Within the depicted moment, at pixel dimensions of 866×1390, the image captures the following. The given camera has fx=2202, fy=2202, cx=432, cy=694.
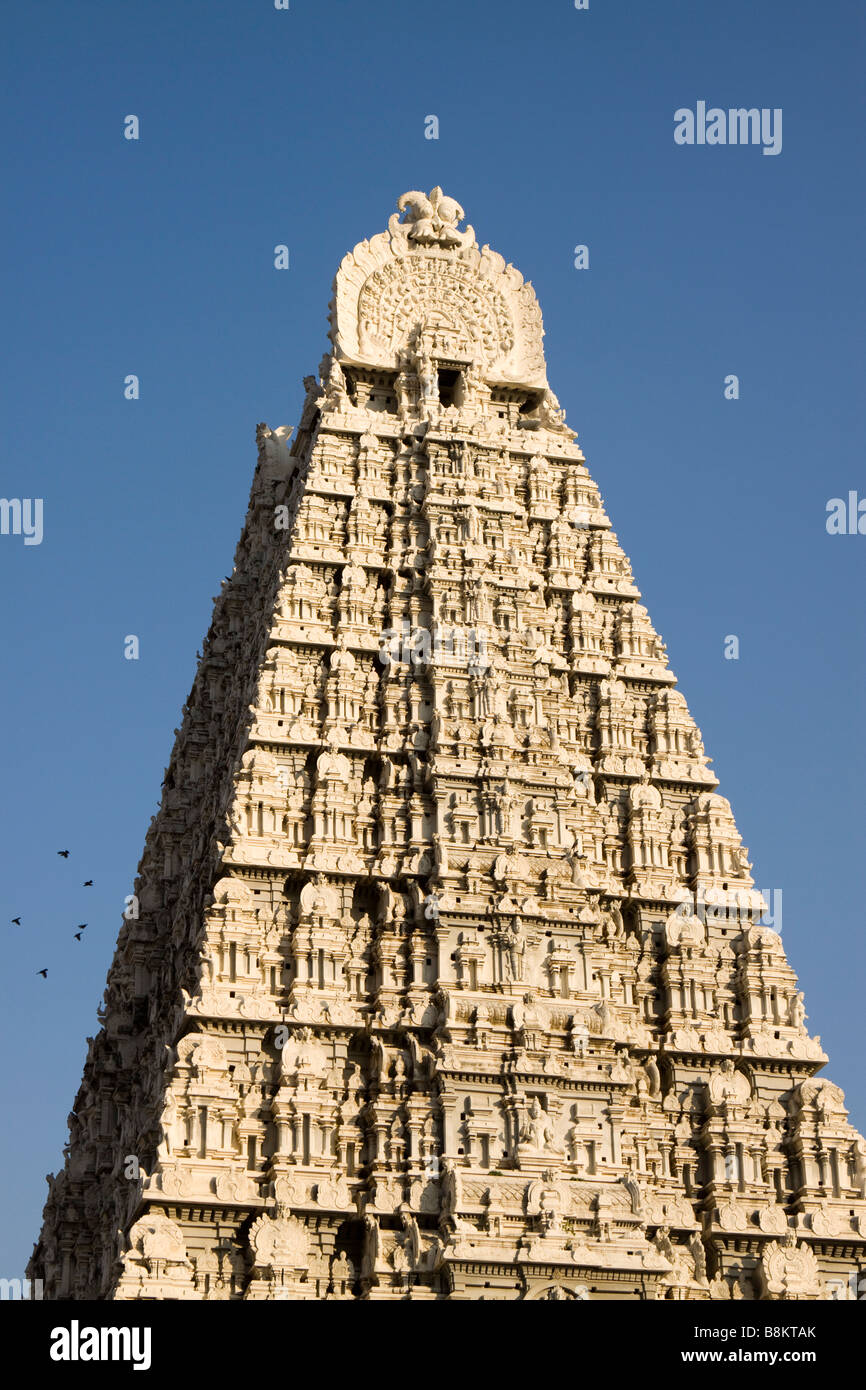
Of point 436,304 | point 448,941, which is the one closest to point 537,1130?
point 448,941

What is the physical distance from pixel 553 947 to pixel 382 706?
6892 millimetres

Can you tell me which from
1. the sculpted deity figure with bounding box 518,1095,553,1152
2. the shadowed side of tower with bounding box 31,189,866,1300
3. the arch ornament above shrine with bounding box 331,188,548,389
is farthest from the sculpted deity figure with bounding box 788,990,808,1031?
the arch ornament above shrine with bounding box 331,188,548,389

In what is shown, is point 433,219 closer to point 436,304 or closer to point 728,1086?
point 436,304

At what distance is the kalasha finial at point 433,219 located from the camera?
184ft

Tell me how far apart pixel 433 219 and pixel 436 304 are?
2490 millimetres

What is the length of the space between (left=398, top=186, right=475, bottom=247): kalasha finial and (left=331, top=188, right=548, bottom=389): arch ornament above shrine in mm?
26

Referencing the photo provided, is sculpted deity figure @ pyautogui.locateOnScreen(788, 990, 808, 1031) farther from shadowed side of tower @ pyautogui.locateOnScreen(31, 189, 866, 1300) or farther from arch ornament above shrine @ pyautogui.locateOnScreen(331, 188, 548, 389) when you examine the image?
arch ornament above shrine @ pyautogui.locateOnScreen(331, 188, 548, 389)

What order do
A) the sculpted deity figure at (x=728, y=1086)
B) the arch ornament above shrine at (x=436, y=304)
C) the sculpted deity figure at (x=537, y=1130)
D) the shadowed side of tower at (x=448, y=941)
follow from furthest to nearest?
1. the arch ornament above shrine at (x=436, y=304)
2. the sculpted deity figure at (x=728, y=1086)
3. the sculpted deity figure at (x=537, y=1130)
4. the shadowed side of tower at (x=448, y=941)

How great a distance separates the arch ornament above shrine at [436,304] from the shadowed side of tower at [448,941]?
87 millimetres

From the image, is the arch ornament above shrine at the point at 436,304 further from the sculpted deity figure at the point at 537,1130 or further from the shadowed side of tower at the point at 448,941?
the sculpted deity figure at the point at 537,1130

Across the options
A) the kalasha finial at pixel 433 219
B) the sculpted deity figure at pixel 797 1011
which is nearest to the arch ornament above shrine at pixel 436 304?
the kalasha finial at pixel 433 219

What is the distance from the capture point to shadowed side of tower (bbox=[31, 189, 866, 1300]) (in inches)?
1629

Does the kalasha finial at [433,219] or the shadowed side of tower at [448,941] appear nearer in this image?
the shadowed side of tower at [448,941]
